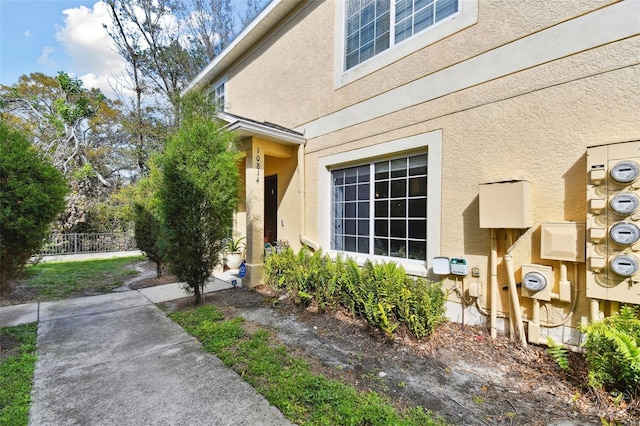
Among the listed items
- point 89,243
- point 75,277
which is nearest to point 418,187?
point 75,277

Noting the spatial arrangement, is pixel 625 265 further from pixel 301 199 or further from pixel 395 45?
pixel 301 199

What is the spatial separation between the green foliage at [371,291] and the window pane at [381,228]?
92cm

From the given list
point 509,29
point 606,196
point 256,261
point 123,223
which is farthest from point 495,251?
point 123,223

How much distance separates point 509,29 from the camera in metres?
4.19

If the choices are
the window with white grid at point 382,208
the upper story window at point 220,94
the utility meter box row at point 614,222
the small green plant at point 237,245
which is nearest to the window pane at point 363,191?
the window with white grid at point 382,208

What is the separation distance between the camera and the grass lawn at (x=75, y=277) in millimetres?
7256

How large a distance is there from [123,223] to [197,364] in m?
14.6

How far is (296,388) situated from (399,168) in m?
4.31

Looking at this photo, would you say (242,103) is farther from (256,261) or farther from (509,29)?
(509,29)

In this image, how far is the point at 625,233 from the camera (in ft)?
10.4

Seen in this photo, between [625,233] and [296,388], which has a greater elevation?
[625,233]

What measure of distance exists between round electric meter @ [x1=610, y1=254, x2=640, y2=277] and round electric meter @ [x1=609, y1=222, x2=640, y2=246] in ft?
0.51

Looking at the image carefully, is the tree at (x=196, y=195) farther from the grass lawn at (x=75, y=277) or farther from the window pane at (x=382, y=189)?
the window pane at (x=382, y=189)

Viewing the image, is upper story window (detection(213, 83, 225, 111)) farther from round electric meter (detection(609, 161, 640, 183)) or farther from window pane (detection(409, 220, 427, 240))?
round electric meter (detection(609, 161, 640, 183))
